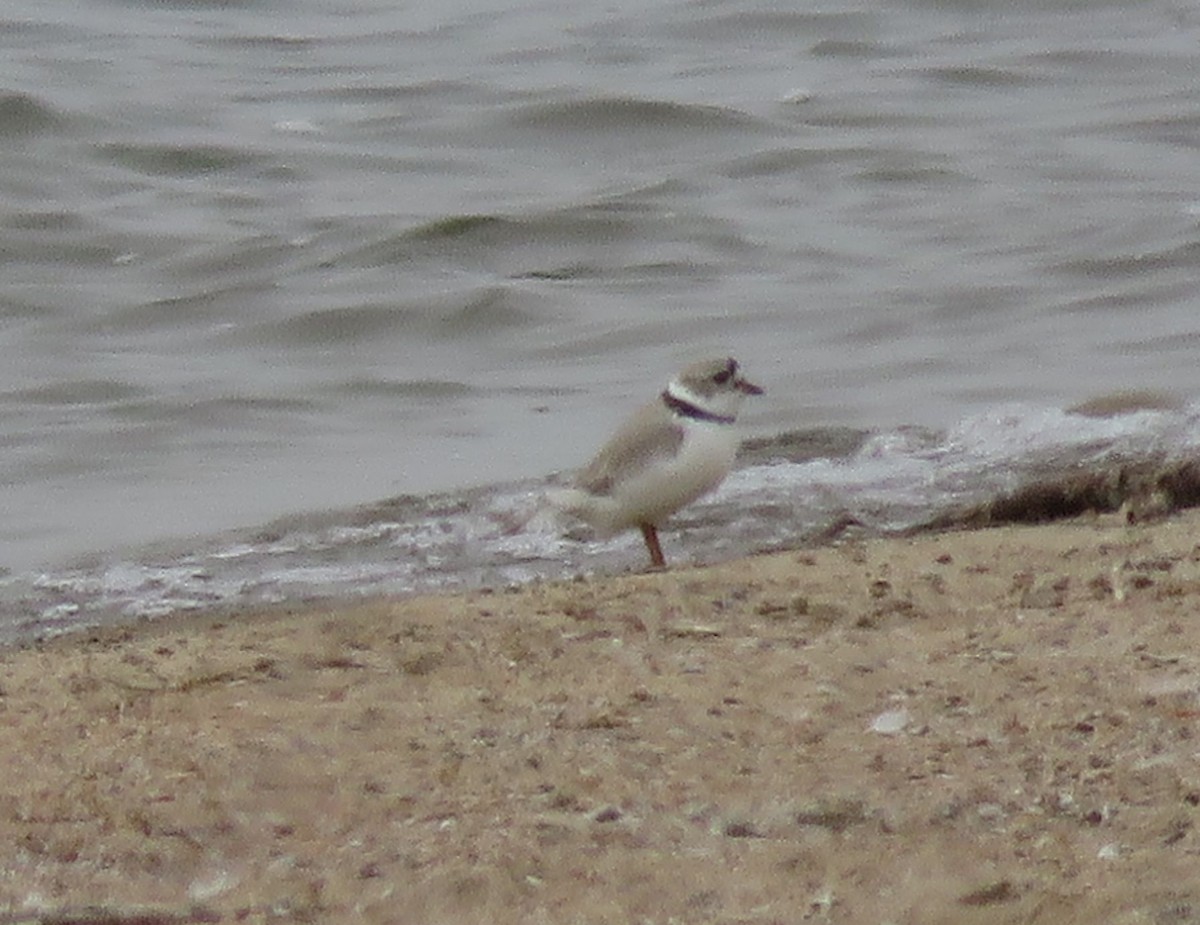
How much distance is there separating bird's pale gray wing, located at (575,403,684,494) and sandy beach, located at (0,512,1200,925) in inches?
50.4

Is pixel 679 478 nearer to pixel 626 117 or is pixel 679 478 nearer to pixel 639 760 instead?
pixel 639 760

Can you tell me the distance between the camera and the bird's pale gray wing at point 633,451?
687cm

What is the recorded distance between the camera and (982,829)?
3906mm

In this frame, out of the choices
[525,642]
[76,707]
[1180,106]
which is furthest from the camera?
[1180,106]

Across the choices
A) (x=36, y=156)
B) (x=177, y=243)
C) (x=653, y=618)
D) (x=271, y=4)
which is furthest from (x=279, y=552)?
(x=271, y=4)

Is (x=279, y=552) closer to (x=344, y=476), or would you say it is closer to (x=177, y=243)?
(x=344, y=476)

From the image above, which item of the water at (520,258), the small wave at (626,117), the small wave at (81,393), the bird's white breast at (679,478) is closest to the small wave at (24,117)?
the water at (520,258)

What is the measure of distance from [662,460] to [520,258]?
19.7 feet

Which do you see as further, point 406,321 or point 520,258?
point 520,258

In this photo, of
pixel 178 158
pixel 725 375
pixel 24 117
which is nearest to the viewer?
pixel 725 375

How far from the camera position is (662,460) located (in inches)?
269

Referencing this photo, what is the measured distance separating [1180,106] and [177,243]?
566 cm

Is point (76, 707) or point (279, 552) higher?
point (76, 707)

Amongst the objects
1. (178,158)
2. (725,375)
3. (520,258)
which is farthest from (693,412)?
(178,158)
